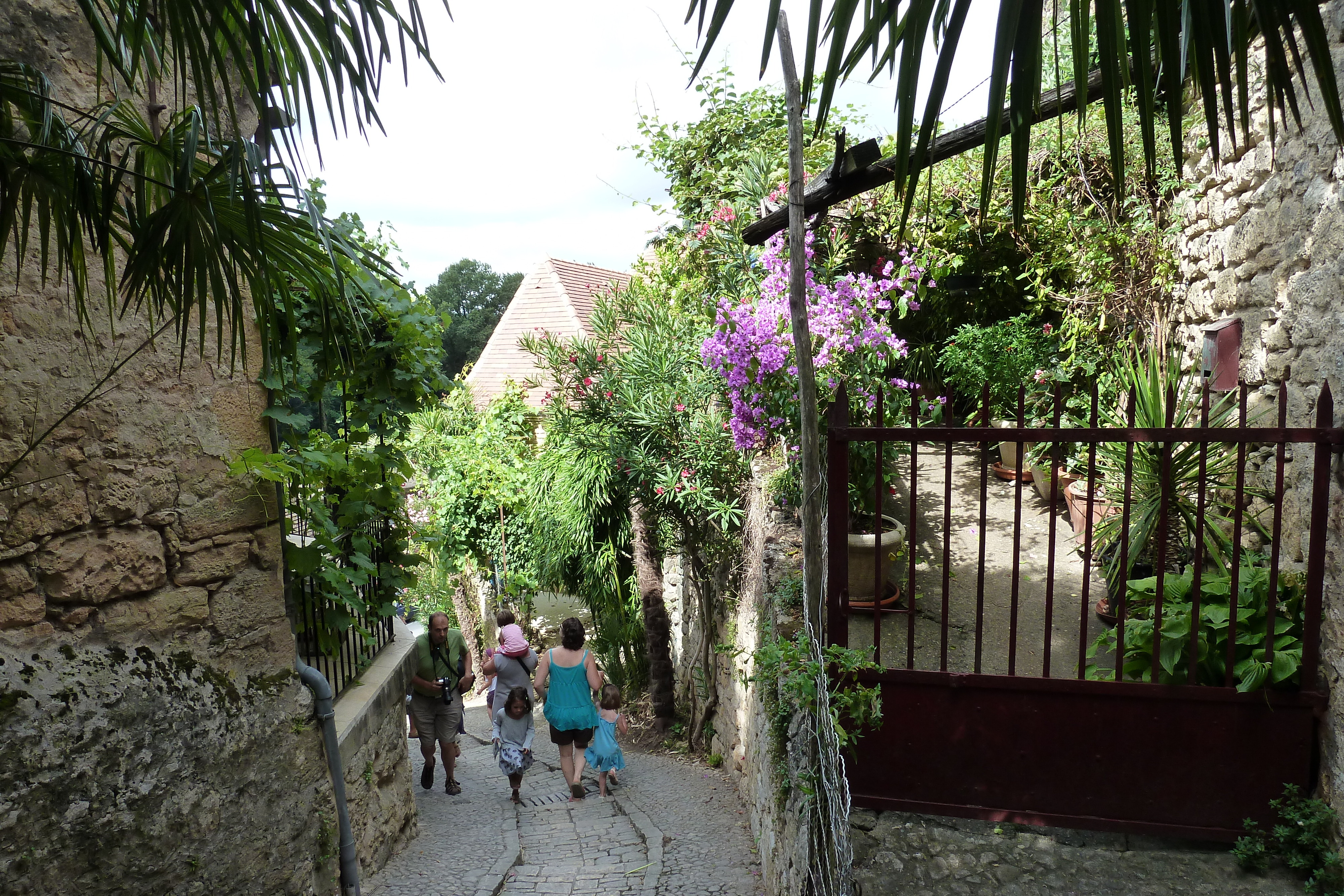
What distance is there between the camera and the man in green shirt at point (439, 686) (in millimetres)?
5906

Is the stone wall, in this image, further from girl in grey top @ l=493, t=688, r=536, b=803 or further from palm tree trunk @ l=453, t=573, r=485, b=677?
palm tree trunk @ l=453, t=573, r=485, b=677

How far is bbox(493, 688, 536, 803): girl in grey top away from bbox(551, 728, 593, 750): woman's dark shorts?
0.73ft

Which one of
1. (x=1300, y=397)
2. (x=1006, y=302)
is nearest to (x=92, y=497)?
(x=1300, y=397)

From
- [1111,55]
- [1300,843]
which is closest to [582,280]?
[1300,843]

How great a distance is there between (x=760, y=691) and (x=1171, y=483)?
2.34 metres

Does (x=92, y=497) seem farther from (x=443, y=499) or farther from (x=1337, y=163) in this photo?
(x=443, y=499)

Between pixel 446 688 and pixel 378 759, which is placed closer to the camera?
pixel 378 759

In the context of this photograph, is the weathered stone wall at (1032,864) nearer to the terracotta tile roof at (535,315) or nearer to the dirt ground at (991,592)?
the dirt ground at (991,592)

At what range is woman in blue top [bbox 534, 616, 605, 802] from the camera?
6.09 m

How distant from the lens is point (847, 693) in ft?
9.98

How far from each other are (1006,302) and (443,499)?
7639 mm

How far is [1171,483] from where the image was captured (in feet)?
11.6

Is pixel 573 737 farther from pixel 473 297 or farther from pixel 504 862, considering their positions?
pixel 473 297

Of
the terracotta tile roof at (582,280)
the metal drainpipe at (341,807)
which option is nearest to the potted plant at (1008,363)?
the metal drainpipe at (341,807)
